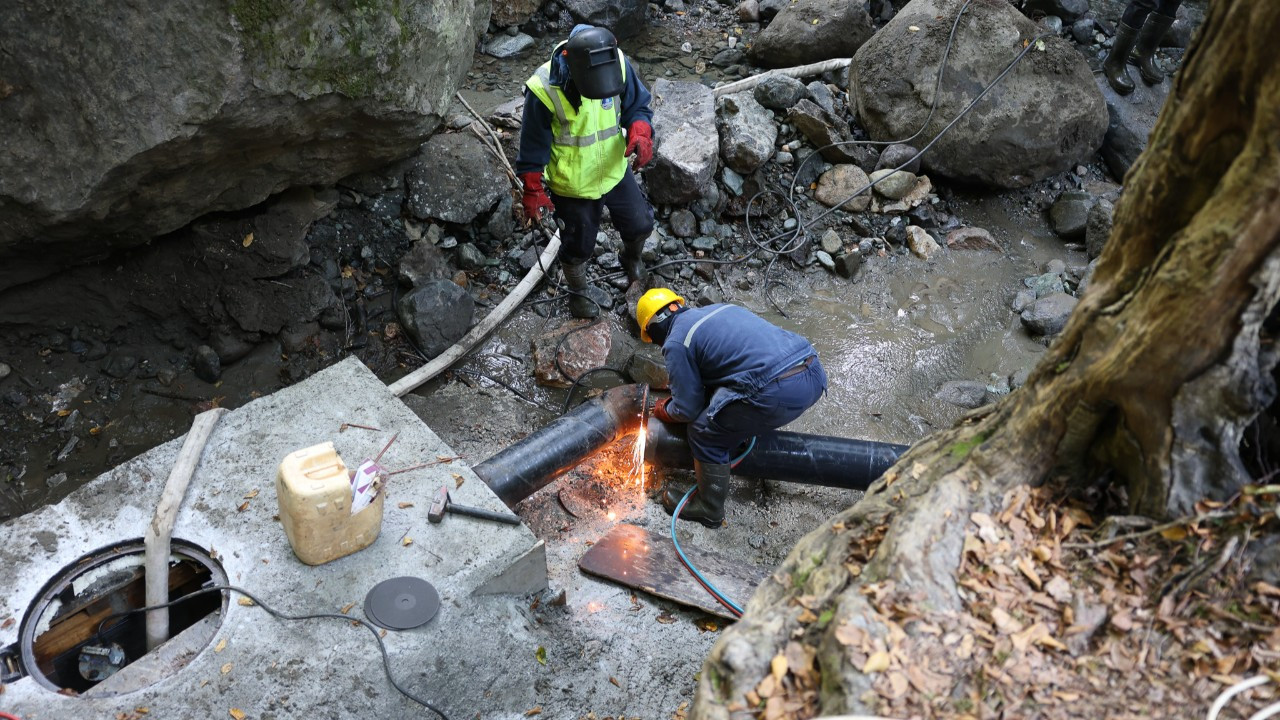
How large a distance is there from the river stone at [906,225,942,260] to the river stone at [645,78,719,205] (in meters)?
1.72

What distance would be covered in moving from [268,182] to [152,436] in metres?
1.81

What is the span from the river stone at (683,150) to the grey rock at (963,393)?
242cm

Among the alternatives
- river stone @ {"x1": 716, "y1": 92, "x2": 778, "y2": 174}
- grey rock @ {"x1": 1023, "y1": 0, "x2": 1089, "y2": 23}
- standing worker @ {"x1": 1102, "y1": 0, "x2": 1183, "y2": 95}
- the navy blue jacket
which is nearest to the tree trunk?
the navy blue jacket

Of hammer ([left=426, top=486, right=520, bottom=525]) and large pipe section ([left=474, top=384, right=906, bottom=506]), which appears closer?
hammer ([left=426, top=486, right=520, bottom=525])

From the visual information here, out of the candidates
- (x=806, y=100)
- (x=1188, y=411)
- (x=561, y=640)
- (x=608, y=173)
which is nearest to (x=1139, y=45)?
(x=806, y=100)

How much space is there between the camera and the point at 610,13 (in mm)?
8633

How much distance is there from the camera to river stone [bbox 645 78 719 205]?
646cm

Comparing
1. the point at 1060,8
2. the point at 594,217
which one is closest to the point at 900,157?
the point at 1060,8

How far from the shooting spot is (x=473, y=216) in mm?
6297

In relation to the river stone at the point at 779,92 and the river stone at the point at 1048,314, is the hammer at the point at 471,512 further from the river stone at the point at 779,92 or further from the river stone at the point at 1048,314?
the river stone at the point at 779,92

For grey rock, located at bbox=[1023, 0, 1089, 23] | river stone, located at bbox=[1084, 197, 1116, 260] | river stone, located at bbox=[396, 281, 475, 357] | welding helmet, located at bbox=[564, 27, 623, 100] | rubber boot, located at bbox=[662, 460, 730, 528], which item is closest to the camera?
rubber boot, located at bbox=[662, 460, 730, 528]

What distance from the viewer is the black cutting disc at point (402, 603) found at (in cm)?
339

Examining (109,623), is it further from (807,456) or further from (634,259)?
(634,259)

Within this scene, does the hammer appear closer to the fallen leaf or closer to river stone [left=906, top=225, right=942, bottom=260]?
the fallen leaf
